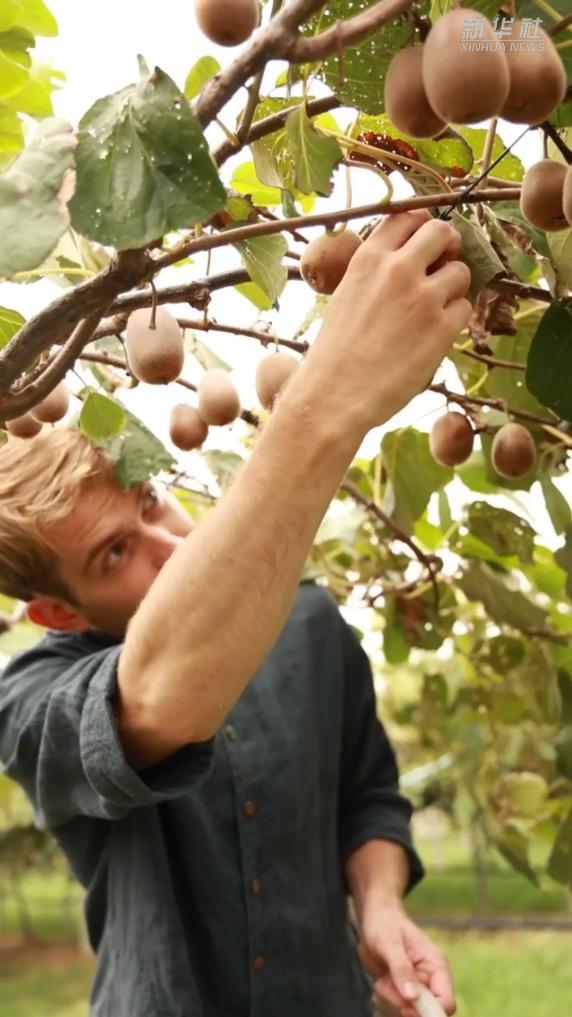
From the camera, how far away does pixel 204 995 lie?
3.51 feet

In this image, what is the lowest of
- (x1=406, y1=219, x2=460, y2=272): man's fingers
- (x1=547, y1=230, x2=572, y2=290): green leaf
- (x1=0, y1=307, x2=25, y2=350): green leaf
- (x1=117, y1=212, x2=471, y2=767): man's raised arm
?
(x1=117, y1=212, x2=471, y2=767): man's raised arm

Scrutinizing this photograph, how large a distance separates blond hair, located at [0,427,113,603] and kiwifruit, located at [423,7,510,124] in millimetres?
657

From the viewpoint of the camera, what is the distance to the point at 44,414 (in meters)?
0.77

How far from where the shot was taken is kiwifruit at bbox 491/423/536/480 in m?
0.80

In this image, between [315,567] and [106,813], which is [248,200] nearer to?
[106,813]

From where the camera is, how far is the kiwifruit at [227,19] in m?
0.44

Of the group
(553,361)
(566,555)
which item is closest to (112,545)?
(566,555)

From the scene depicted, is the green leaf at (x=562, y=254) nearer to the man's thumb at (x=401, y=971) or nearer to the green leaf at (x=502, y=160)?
the green leaf at (x=502, y=160)

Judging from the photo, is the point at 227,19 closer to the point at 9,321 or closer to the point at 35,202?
the point at 35,202

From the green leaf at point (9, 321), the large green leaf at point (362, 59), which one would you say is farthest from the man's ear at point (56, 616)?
the large green leaf at point (362, 59)

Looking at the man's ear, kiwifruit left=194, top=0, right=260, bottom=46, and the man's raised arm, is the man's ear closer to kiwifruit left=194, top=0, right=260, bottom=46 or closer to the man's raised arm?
the man's raised arm

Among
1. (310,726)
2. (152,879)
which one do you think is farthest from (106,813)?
(310,726)

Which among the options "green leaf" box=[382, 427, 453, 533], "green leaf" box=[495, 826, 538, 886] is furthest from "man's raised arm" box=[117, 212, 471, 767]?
"green leaf" box=[495, 826, 538, 886]

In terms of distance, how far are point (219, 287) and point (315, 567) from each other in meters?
0.76
